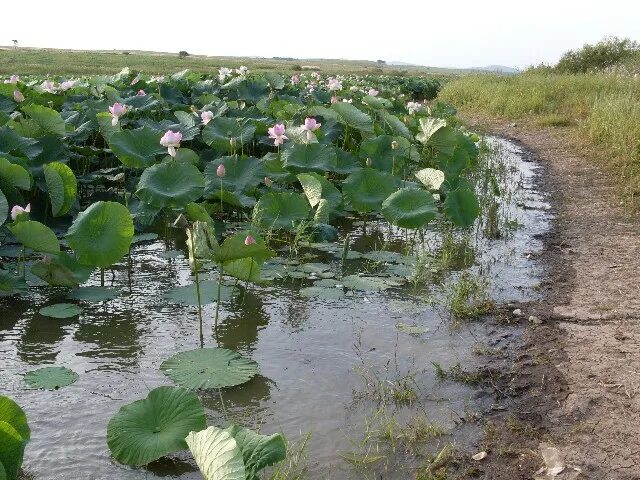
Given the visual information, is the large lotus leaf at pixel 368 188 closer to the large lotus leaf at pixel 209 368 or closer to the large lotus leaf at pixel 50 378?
the large lotus leaf at pixel 209 368

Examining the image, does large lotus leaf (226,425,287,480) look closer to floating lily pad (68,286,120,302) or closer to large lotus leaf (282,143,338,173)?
floating lily pad (68,286,120,302)

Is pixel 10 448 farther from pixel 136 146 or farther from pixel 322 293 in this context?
pixel 136 146

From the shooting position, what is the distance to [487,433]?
2.16 m

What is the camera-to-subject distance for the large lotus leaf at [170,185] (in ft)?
12.0

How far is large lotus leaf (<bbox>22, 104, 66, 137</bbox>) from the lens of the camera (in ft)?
14.5

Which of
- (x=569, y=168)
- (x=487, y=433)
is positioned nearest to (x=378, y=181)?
(x=487, y=433)

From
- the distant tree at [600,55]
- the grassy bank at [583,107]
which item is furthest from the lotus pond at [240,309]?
the distant tree at [600,55]

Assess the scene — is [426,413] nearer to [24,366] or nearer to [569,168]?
[24,366]

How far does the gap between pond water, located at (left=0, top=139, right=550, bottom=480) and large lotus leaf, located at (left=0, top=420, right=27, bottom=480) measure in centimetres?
31

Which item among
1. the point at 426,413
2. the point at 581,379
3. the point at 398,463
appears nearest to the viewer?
the point at 398,463

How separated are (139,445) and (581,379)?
1644 mm

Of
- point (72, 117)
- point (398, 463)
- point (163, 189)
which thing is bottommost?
point (398, 463)

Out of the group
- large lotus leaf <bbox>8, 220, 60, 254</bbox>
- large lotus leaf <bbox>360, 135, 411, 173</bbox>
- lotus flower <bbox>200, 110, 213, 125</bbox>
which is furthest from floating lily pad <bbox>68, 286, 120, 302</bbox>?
large lotus leaf <bbox>360, 135, 411, 173</bbox>

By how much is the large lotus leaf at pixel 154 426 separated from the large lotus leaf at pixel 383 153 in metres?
3.68
